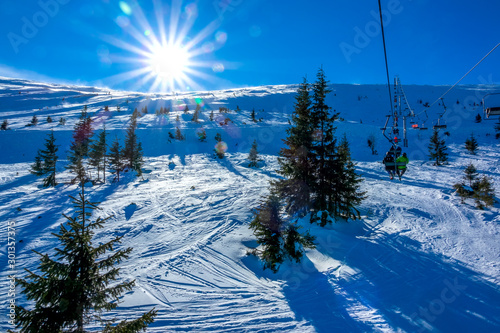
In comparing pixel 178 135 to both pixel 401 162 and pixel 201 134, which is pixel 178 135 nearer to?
pixel 201 134

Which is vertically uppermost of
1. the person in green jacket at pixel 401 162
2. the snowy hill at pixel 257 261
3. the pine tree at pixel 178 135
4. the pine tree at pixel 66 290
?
the pine tree at pixel 178 135

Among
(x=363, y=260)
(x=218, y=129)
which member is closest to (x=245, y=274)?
(x=363, y=260)

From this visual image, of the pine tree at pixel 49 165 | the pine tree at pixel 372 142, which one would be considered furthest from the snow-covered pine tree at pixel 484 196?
the pine tree at pixel 49 165

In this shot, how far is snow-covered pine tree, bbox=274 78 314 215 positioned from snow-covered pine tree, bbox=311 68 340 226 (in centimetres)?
42

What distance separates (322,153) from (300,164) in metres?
1.66

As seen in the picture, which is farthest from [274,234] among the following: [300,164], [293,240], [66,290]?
[66,290]

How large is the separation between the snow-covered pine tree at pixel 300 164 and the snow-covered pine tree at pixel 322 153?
416 millimetres

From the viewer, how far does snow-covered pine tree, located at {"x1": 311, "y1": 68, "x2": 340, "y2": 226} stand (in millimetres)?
13943

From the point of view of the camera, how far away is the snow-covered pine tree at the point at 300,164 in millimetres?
13625

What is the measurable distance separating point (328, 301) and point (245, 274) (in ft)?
11.9

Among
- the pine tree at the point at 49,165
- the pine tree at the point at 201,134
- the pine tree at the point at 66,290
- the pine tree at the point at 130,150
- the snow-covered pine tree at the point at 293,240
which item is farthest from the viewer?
the pine tree at the point at 201,134

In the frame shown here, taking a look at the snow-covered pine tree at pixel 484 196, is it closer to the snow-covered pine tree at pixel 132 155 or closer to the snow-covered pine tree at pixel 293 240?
the snow-covered pine tree at pixel 293 240

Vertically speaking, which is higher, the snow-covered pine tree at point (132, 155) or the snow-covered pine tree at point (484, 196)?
the snow-covered pine tree at point (132, 155)

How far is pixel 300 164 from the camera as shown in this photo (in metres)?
13.7
